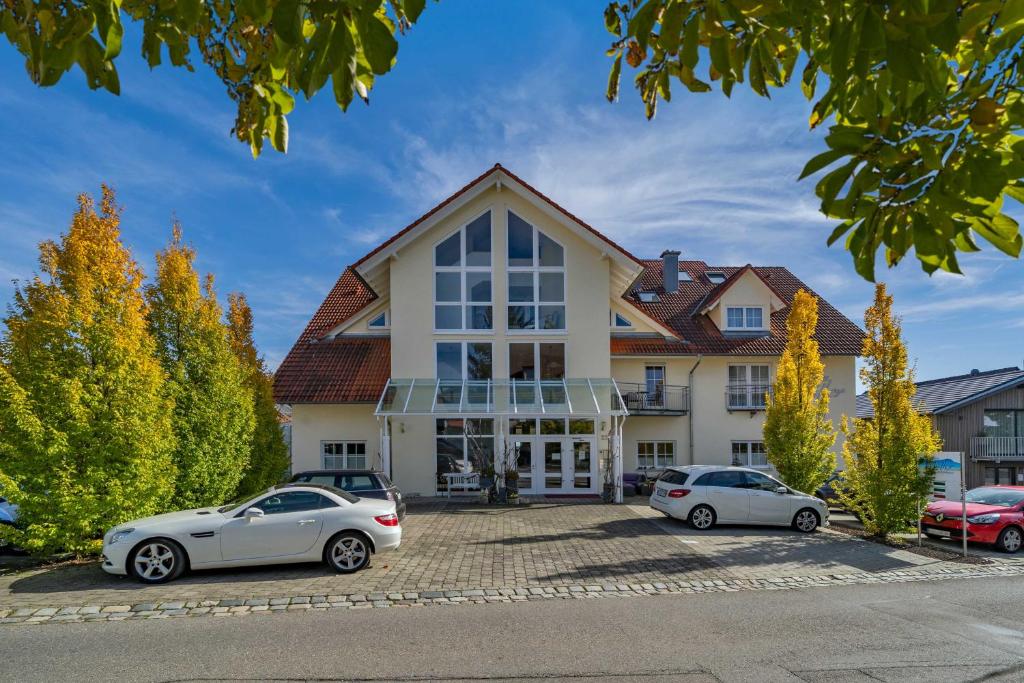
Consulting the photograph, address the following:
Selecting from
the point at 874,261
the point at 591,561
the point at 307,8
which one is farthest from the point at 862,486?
the point at 307,8

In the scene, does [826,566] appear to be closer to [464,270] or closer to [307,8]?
[307,8]

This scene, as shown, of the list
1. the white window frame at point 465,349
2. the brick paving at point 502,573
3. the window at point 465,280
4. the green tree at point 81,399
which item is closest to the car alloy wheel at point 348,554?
the brick paving at point 502,573

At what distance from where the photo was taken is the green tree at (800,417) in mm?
17562

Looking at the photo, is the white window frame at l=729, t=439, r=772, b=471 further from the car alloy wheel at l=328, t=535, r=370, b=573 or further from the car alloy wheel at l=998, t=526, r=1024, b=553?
Answer: the car alloy wheel at l=328, t=535, r=370, b=573

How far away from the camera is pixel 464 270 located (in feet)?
74.3

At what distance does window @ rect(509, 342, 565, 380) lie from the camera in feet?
73.8

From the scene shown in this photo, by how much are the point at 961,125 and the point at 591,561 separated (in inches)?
397

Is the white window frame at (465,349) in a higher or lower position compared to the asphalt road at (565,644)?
higher

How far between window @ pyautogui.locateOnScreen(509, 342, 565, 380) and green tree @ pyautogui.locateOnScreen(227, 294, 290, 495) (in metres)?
8.08

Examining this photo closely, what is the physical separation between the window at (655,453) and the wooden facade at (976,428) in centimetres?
1510

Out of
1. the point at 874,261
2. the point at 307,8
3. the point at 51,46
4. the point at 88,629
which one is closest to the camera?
the point at 307,8

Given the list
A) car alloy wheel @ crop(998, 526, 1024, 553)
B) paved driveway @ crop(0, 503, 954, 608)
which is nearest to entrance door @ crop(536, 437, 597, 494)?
paved driveway @ crop(0, 503, 954, 608)

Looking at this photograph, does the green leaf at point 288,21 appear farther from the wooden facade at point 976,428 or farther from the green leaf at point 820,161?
the wooden facade at point 976,428

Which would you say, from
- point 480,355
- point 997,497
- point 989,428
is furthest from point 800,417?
point 989,428
